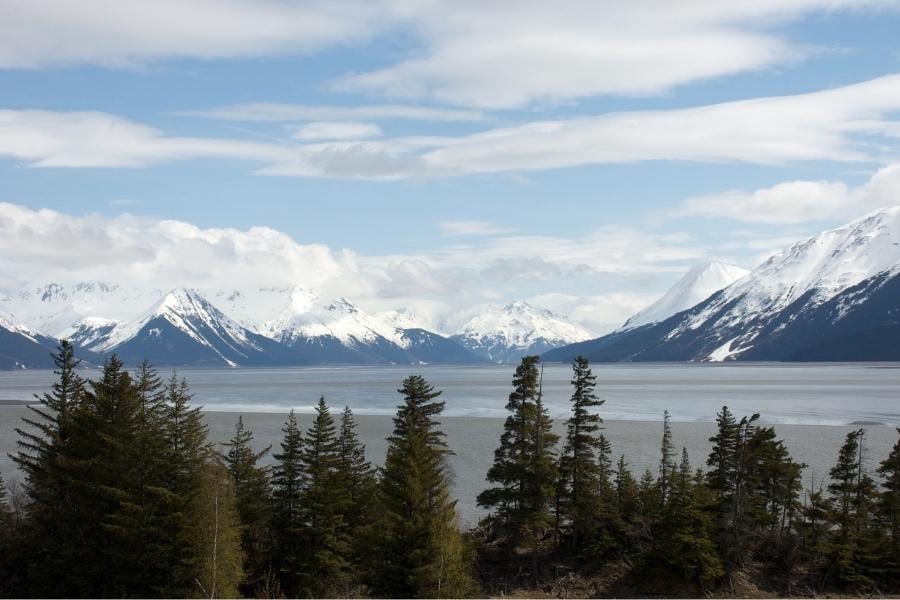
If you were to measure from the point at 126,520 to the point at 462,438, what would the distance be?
7165 cm

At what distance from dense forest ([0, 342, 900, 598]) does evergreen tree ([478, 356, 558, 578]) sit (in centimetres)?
12

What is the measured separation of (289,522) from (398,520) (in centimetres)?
1135

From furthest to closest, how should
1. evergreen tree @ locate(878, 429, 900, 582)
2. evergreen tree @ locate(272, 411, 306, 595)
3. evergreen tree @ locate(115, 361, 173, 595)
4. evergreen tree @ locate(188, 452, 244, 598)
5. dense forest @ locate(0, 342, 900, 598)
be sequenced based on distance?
evergreen tree @ locate(878, 429, 900, 582)
evergreen tree @ locate(272, 411, 306, 595)
dense forest @ locate(0, 342, 900, 598)
evergreen tree @ locate(115, 361, 173, 595)
evergreen tree @ locate(188, 452, 244, 598)

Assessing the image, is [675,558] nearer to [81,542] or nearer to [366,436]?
[81,542]

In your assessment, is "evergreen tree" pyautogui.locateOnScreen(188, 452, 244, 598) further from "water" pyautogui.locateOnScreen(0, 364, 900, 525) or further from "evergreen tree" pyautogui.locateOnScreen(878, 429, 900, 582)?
"evergreen tree" pyautogui.locateOnScreen(878, 429, 900, 582)

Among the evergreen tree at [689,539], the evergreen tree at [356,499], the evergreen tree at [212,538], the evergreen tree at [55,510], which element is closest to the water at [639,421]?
the evergreen tree at [356,499]

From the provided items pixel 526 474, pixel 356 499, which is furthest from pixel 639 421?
pixel 356 499

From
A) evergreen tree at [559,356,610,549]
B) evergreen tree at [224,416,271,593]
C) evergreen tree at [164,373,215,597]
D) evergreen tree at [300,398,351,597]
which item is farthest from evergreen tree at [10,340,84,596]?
evergreen tree at [559,356,610,549]

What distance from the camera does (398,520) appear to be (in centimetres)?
3944

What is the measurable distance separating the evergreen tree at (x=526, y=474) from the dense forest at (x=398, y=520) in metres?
0.12

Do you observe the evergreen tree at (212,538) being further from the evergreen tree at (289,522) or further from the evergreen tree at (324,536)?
the evergreen tree at (289,522)

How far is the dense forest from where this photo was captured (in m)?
39.8

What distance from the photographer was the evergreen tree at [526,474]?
165ft

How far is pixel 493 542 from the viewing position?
5703 cm
